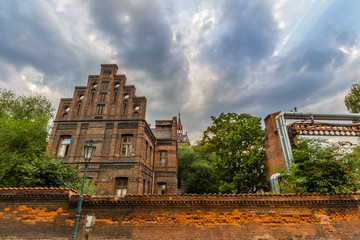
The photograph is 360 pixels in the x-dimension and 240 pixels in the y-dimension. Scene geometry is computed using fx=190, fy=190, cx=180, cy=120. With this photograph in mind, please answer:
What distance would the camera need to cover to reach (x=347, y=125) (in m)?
Answer: 13.0

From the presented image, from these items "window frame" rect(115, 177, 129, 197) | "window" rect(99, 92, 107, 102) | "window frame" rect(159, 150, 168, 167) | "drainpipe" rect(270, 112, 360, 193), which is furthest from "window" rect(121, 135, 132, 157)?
"drainpipe" rect(270, 112, 360, 193)

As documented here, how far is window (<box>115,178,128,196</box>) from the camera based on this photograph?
15.9m

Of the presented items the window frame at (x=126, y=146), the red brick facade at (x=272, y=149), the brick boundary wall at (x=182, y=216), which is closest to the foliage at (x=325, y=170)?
the brick boundary wall at (x=182, y=216)

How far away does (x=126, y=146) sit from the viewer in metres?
17.5

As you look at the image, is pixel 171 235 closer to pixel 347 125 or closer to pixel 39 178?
pixel 39 178

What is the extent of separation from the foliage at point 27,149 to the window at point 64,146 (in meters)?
1.39

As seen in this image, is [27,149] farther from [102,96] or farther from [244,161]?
[244,161]

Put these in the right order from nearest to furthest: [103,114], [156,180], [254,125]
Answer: [254,125] → [103,114] → [156,180]

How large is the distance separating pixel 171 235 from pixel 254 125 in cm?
1274

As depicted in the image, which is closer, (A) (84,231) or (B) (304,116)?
(A) (84,231)

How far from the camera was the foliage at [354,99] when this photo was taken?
2014cm

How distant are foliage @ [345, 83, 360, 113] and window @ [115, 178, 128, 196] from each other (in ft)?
80.0

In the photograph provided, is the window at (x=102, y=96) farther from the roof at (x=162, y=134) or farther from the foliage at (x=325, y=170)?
the foliage at (x=325, y=170)

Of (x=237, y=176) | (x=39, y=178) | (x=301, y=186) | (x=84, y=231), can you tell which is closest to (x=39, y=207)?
(x=84, y=231)
